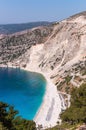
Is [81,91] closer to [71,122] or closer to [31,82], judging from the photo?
[71,122]

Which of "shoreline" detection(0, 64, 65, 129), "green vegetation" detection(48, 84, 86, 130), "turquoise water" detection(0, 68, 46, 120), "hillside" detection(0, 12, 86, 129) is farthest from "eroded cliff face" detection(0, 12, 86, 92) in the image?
"green vegetation" detection(48, 84, 86, 130)

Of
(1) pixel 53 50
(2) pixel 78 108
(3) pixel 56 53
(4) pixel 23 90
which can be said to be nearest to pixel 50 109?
(4) pixel 23 90

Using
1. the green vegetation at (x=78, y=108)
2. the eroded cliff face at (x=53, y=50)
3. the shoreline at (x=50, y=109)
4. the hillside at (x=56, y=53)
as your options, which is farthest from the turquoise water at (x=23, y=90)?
the green vegetation at (x=78, y=108)

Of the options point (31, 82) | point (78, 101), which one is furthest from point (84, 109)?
point (31, 82)

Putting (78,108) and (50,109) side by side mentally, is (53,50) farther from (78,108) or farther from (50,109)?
(78,108)

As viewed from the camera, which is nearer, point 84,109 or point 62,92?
point 84,109

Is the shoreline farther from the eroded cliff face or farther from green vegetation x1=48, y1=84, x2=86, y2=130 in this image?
green vegetation x1=48, y1=84, x2=86, y2=130
